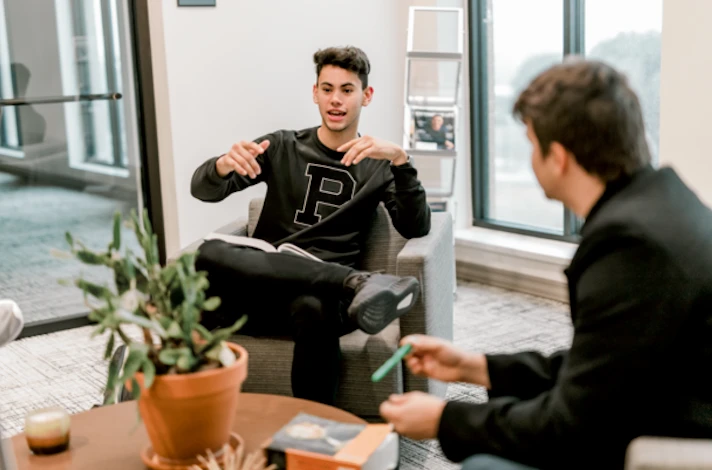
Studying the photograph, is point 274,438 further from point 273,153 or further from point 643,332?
point 273,153

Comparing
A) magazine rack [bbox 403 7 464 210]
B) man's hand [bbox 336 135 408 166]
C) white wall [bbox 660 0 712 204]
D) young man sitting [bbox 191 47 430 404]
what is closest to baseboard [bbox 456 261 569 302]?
magazine rack [bbox 403 7 464 210]

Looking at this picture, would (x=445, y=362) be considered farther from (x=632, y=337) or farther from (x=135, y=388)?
(x=135, y=388)

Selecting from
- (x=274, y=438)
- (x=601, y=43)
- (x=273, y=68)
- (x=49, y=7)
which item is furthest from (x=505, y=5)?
(x=274, y=438)

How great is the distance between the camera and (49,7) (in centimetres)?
375

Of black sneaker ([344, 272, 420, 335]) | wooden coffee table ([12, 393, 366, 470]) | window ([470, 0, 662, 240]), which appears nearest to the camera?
wooden coffee table ([12, 393, 366, 470])

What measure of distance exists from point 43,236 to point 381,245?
1.84 meters

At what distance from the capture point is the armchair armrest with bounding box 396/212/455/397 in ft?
8.45

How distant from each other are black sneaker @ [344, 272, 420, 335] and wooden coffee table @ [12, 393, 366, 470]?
457 millimetres

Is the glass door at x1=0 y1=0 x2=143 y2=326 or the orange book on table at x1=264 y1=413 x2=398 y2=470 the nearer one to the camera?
the orange book on table at x1=264 y1=413 x2=398 y2=470

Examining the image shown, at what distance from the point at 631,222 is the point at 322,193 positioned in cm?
171

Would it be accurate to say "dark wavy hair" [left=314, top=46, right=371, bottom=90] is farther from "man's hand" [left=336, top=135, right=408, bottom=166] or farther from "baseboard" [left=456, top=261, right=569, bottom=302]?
"baseboard" [left=456, top=261, right=569, bottom=302]

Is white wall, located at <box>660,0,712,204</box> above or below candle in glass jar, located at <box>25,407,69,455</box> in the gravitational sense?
above

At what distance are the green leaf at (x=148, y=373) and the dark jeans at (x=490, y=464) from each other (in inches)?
21.1

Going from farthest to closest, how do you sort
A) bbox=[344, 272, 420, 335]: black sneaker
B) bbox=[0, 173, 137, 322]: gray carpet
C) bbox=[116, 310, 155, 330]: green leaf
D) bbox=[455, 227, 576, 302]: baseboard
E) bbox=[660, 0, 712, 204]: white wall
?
bbox=[455, 227, 576, 302]: baseboard, bbox=[0, 173, 137, 322]: gray carpet, bbox=[660, 0, 712, 204]: white wall, bbox=[344, 272, 420, 335]: black sneaker, bbox=[116, 310, 155, 330]: green leaf
